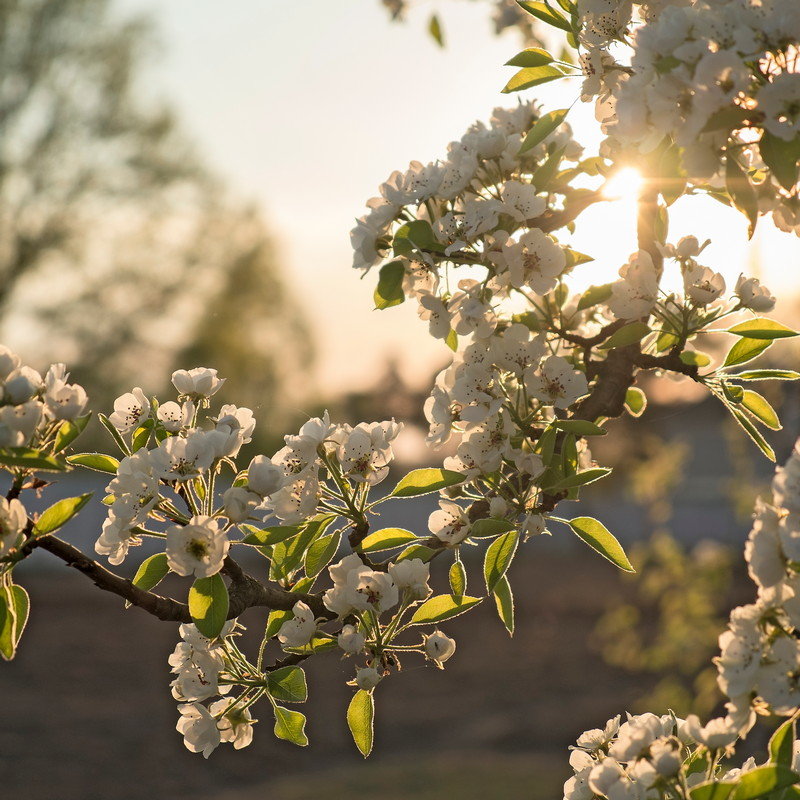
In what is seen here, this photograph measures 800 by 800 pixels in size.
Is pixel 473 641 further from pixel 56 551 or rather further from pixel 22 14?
pixel 22 14

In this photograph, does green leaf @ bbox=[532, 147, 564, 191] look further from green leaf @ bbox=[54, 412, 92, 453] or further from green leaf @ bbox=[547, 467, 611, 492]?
green leaf @ bbox=[54, 412, 92, 453]

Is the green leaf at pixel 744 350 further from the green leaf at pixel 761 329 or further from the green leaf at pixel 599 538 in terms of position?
the green leaf at pixel 599 538

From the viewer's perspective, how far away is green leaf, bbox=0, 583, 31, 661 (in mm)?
1295

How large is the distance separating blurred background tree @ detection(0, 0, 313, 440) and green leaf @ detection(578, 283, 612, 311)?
15659 mm

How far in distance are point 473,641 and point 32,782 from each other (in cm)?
467

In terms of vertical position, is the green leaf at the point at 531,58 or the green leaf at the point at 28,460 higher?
the green leaf at the point at 531,58

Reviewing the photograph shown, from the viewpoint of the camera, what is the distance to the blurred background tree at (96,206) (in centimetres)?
1675

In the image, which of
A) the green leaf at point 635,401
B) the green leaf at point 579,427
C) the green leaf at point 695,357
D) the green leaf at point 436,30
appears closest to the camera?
the green leaf at point 579,427

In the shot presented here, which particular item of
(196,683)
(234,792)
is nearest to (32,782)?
(234,792)

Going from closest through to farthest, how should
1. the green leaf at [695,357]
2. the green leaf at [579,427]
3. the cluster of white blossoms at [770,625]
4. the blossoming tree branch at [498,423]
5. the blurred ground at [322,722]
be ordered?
the cluster of white blossoms at [770,625], the blossoming tree branch at [498,423], the green leaf at [579,427], the green leaf at [695,357], the blurred ground at [322,722]

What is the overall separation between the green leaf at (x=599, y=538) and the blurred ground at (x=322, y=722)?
4.74m

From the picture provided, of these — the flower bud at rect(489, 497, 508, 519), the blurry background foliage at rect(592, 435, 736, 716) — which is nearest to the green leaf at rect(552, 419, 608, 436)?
the flower bud at rect(489, 497, 508, 519)

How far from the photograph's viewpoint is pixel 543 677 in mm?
→ 8539

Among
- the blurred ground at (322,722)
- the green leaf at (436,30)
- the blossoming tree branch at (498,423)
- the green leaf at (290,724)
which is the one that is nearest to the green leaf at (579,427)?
the blossoming tree branch at (498,423)
